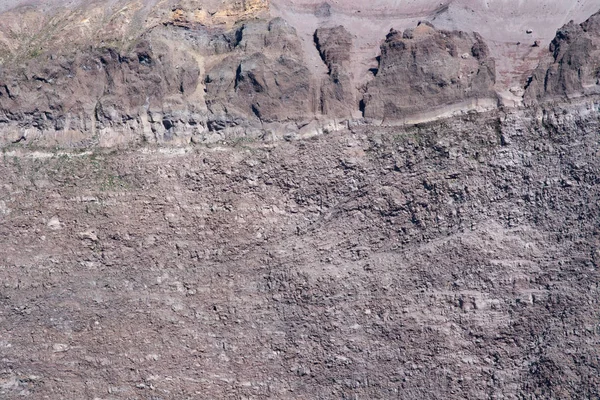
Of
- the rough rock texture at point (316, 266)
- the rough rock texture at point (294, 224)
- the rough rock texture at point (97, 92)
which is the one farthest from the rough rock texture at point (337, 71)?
the rough rock texture at point (97, 92)

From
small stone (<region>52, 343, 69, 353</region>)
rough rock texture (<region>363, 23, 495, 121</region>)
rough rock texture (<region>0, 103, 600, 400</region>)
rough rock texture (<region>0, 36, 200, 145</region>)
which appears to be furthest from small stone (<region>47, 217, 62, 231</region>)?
rough rock texture (<region>363, 23, 495, 121</region>)

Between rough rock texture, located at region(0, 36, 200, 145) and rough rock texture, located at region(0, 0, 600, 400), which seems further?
rough rock texture, located at region(0, 36, 200, 145)

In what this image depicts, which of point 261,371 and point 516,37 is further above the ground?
point 516,37

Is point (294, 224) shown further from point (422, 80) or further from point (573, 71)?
point (573, 71)

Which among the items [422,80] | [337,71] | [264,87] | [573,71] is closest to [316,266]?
[264,87]

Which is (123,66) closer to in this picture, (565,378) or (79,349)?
(79,349)

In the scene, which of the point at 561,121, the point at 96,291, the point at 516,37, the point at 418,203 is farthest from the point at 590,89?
the point at 96,291

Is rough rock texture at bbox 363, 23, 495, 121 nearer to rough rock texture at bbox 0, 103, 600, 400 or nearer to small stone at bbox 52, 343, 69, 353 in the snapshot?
rough rock texture at bbox 0, 103, 600, 400
